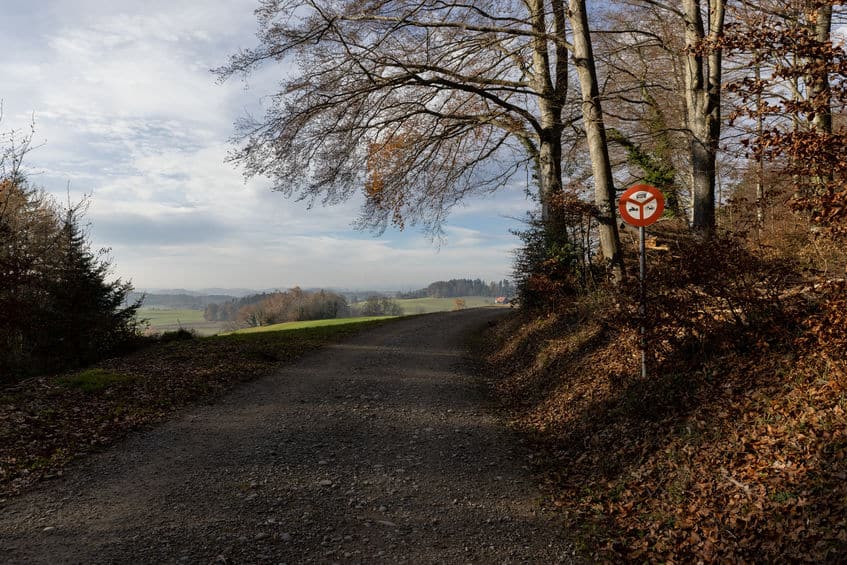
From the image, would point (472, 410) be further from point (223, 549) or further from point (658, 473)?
point (223, 549)

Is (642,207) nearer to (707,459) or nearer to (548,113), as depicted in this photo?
(707,459)

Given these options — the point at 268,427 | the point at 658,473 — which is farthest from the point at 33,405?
the point at 658,473

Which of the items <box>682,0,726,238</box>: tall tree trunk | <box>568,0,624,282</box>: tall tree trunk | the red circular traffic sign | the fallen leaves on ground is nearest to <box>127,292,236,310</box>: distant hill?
<box>568,0,624,282</box>: tall tree trunk

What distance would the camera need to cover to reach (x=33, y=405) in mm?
7434

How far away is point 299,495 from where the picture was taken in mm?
4824

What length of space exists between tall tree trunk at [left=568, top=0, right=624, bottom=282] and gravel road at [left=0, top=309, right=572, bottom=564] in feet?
17.1

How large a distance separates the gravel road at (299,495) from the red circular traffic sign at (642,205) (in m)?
3.83

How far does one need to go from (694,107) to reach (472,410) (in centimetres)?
875

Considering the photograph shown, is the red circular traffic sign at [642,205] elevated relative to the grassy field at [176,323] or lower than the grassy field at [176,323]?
elevated

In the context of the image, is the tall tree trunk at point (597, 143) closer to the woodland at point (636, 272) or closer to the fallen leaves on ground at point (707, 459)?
the woodland at point (636, 272)

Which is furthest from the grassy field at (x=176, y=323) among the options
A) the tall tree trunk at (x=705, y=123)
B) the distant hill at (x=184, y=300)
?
the tall tree trunk at (x=705, y=123)

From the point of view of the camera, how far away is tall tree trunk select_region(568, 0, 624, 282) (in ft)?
35.4

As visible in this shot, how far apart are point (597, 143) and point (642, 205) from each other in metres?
4.42

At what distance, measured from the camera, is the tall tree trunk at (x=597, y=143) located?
10781mm
